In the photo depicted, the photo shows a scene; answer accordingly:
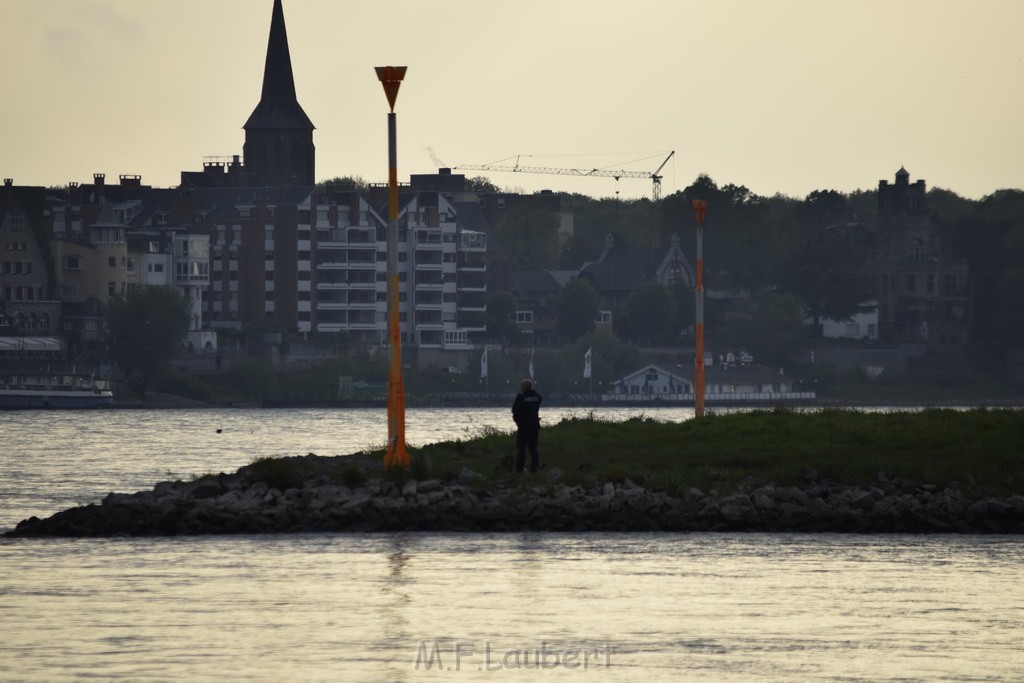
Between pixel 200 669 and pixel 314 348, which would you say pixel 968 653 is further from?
pixel 314 348

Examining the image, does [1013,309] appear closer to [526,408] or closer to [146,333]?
[146,333]

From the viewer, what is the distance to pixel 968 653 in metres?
26.1

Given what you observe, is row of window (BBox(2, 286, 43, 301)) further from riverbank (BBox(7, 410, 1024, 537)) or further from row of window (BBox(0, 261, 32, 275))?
riverbank (BBox(7, 410, 1024, 537))

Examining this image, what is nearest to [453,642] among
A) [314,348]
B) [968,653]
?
[968,653]

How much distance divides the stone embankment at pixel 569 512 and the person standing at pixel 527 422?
986 mm

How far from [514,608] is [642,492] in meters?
10.7

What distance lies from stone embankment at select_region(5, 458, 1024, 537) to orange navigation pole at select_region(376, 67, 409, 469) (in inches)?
41.8

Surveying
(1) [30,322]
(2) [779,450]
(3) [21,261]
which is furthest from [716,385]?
(2) [779,450]

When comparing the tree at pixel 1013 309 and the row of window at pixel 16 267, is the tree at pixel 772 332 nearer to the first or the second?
the tree at pixel 1013 309

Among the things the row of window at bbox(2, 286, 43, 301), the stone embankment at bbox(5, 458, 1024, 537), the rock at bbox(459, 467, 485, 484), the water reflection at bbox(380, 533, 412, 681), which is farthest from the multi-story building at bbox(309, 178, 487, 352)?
the water reflection at bbox(380, 533, 412, 681)

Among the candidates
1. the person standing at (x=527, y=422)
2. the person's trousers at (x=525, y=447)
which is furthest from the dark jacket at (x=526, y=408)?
the person's trousers at (x=525, y=447)

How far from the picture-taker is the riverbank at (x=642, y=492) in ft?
130

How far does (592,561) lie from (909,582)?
5.21 m

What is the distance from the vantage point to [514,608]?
29.6m
